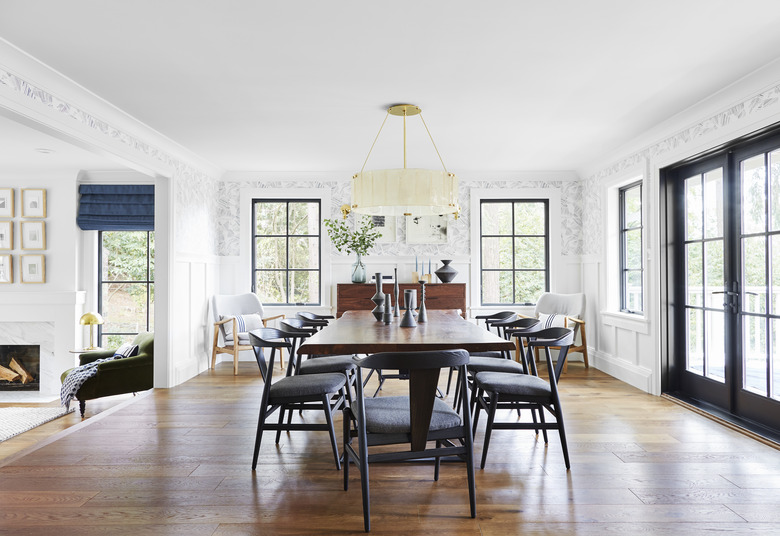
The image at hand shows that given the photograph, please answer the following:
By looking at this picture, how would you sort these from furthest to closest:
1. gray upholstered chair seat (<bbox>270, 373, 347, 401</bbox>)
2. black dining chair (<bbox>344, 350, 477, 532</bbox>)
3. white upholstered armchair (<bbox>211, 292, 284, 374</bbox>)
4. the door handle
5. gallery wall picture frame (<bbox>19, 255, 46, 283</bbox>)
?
1. gallery wall picture frame (<bbox>19, 255, 46, 283</bbox>)
2. white upholstered armchair (<bbox>211, 292, 284, 374</bbox>)
3. the door handle
4. gray upholstered chair seat (<bbox>270, 373, 347, 401</bbox>)
5. black dining chair (<bbox>344, 350, 477, 532</bbox>)

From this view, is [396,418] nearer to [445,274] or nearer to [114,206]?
[445,274]

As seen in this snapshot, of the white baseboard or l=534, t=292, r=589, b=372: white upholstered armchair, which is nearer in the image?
the white baseboard

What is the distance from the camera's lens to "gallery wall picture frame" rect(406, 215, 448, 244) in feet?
22.9

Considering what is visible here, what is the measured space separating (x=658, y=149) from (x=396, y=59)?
297 cm

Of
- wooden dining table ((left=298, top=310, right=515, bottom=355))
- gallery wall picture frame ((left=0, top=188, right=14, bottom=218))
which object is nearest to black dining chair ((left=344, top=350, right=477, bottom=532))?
wooden dining table ((left=298, top=310, right=515, bottom=355))

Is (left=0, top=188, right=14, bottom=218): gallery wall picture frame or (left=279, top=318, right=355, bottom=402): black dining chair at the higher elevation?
(left=0, top=188, right=14, bottom=218): gallery wall picture frame

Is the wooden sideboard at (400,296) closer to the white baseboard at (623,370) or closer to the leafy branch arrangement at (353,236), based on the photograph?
the leafy branch arrangement at (353,236)

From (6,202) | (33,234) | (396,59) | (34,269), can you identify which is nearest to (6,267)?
(34,269)

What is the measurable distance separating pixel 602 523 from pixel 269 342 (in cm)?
197

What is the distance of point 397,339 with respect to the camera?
287cm

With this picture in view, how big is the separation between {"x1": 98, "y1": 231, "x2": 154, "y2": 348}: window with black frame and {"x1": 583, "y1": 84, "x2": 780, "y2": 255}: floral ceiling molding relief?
5.59 m

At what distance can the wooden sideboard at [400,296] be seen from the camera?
6488mm

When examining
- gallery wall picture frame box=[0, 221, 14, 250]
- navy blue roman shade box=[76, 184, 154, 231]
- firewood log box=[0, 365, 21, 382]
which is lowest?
firewood log box=[0, 365, 21, 382]

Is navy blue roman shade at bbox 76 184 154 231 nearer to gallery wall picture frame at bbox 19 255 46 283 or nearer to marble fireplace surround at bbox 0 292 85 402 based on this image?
gallery wall picture frame at bbox 19 255 46 283
